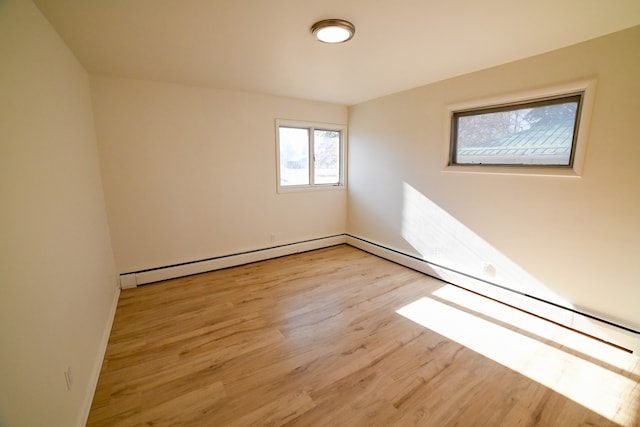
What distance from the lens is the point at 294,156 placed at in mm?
4387

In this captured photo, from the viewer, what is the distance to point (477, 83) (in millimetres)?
2879

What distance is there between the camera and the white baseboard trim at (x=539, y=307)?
7.06 ft

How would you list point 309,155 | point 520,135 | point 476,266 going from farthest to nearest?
point 309,155 < point 476,266 < point 520,135

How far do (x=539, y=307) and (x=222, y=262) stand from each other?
3731 mm

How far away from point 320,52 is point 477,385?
2.87 metres

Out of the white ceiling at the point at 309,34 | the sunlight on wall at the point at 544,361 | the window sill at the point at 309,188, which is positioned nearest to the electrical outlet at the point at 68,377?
the white ceiling at the point at 309,34

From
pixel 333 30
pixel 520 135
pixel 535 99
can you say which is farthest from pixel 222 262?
pixel 535 99

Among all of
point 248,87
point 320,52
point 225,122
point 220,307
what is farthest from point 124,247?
point 320,52

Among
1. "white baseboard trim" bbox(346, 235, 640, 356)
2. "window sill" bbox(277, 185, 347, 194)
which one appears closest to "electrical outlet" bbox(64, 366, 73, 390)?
"window sill" bbox(277, 185, 347, 194)

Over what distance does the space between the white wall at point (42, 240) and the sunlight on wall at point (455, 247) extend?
3534 millimetres

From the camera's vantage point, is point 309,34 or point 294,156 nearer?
point 309,34

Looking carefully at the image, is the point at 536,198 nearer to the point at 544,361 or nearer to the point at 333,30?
the point at 544,361

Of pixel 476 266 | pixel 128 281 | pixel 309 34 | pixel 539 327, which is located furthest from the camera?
pixel 128 281

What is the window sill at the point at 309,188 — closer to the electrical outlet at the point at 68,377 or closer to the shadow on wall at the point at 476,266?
the shadow on wall at the point at 476,266
